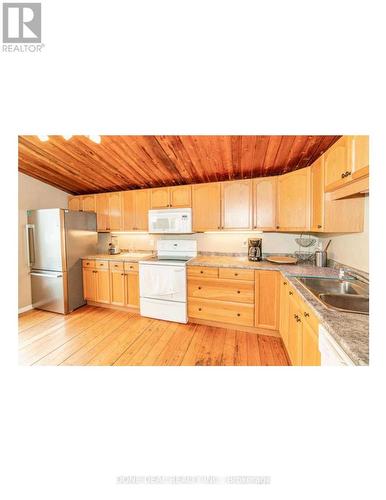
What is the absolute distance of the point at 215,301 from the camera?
2.70 metres

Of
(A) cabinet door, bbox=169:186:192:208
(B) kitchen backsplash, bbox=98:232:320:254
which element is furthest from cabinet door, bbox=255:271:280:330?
(A) cabinet door, bbox=169:186:192:208

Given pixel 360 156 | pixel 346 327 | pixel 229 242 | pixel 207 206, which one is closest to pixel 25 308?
pixel 207 206

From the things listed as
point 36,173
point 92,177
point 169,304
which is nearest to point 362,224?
point 169,304

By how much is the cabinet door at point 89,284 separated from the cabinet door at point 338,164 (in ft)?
11.8

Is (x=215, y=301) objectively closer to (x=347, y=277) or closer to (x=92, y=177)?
(x=347, y=277)

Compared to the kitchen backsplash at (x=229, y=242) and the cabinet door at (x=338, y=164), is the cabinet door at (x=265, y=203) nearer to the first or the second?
the kitchen backsplash at (x=229, y=242)

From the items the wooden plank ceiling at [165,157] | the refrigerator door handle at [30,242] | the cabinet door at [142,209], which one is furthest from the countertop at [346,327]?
the refrigerator door handle at [30,242]

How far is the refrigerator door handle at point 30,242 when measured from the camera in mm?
3324

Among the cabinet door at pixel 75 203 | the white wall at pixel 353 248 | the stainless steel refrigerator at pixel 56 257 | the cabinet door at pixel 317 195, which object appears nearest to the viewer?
the white wall at pixel 353 248

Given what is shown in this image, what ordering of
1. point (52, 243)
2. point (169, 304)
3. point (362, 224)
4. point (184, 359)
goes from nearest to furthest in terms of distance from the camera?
point (362, 224)
point (184, 359)
point (169, 304)
point (52, 243)

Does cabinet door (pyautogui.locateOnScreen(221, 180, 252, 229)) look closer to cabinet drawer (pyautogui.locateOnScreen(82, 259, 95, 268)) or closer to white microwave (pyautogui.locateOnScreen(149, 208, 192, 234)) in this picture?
white microwave (pyautogui.locateOnScreen(149, 208, 192, 234))

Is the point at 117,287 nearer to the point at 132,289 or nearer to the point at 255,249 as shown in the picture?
the point at 132,289

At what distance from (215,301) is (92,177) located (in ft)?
9.14

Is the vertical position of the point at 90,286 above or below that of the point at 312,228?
below
